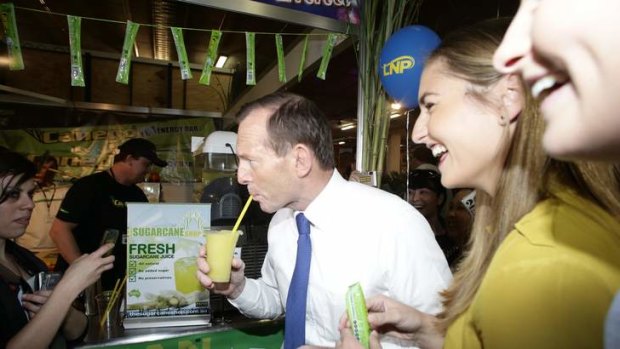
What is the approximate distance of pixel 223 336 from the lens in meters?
1.75

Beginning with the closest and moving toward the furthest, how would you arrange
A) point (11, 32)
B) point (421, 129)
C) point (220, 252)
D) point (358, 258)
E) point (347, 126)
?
1. point (421, 129)
2. point (220, 252)
3. point (358, 258)
4. point (11, 32)
5. point (347, 126)

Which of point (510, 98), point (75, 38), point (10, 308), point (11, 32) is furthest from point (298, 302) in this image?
point (11, 32)

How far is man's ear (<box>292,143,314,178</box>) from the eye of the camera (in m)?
1.66

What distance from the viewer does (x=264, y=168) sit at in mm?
1633

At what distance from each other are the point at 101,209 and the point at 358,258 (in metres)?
2.89

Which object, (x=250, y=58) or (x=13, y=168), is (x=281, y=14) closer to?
(x=250, y=58)

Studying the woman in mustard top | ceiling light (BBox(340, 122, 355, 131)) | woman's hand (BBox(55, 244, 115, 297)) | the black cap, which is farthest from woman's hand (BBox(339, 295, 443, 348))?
ceiling light (BBox(340, 122, 355, 131))

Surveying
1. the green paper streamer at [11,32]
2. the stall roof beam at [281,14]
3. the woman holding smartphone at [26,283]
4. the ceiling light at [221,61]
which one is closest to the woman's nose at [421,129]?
the woman holding smartphone at [26,283]

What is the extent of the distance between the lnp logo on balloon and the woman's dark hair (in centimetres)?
219

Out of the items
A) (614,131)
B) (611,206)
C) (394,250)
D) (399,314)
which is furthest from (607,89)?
(394,250)

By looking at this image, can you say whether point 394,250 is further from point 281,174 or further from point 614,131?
point 614,131

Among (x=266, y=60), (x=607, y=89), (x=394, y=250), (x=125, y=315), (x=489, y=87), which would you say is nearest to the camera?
(x=607, y=89)

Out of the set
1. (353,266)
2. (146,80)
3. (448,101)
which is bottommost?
(353,266)

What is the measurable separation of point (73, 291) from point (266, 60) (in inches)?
209
